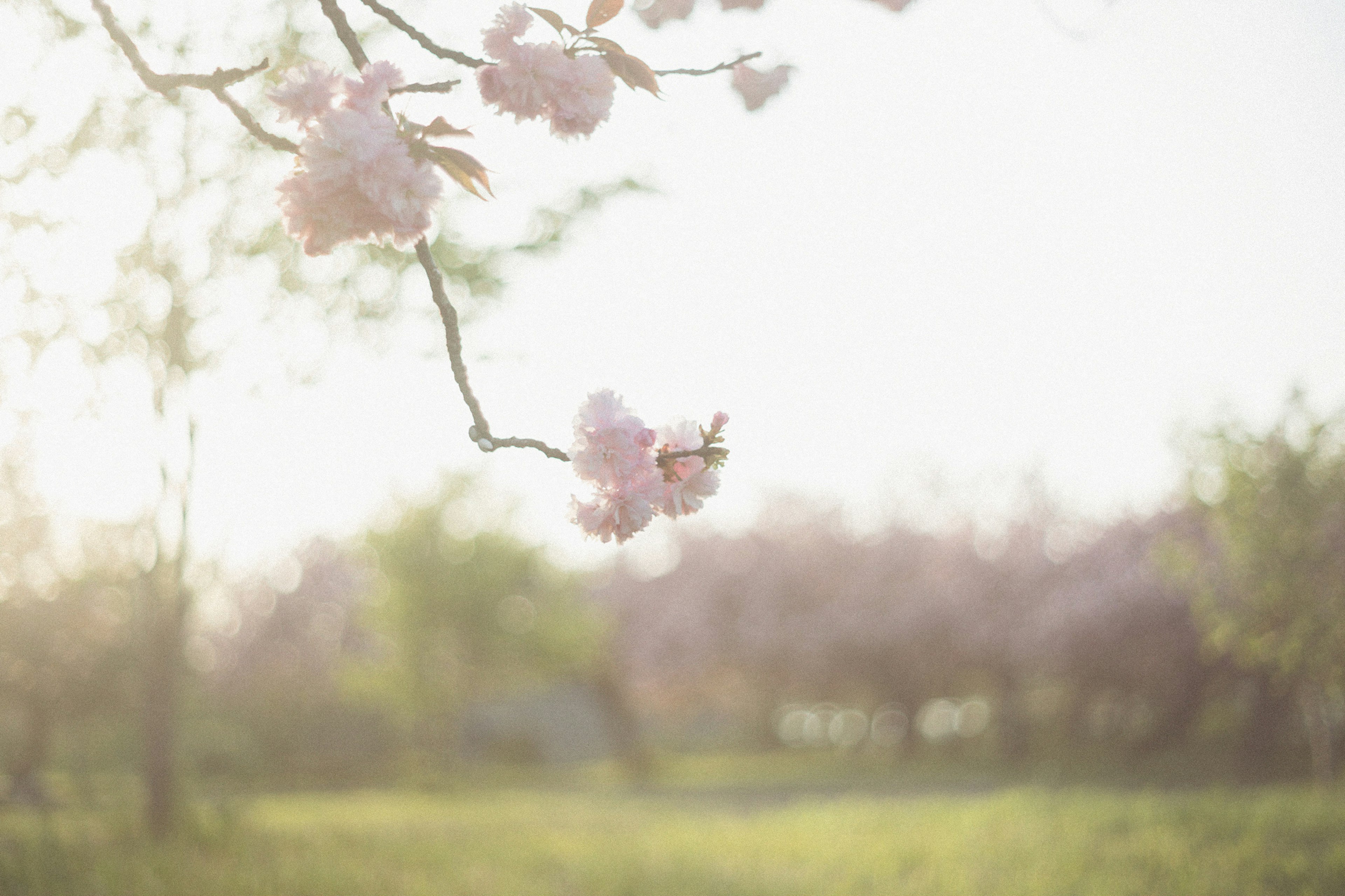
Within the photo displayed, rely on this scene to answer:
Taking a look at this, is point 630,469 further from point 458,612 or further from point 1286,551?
point 458,612

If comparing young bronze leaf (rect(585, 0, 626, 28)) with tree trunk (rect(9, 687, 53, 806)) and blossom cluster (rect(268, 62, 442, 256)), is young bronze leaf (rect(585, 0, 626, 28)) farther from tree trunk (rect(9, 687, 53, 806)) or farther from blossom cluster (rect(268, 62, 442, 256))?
tree trunk (rect(9, 687, 53, 806))

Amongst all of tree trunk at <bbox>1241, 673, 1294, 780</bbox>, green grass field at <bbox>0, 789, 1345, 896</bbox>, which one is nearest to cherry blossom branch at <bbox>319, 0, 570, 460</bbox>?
green grass field at <bbox>0, 789, 1345, 896</bbox>

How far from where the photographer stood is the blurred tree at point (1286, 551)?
31.3ft

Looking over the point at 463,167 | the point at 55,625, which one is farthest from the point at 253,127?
the point at 55,625

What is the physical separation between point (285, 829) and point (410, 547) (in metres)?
10.5

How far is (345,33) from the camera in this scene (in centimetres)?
229

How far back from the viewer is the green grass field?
6.15 meters

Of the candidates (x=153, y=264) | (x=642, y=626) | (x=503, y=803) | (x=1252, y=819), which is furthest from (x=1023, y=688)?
(x=153, y=264)

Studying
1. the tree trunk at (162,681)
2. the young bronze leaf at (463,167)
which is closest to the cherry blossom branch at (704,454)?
the young bronze leaf at (463,167)

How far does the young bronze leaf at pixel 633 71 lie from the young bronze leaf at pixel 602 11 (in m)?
0.07

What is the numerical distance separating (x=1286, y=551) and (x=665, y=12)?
31.0ft

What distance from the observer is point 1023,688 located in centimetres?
2594

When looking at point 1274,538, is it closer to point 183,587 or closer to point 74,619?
point 183,587

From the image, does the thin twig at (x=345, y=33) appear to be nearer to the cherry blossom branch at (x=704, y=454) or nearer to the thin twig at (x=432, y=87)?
the thin twig at (x=432, y=87)
